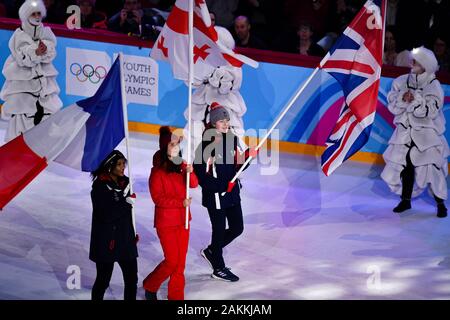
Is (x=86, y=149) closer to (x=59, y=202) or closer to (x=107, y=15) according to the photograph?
(x=59, y=202)

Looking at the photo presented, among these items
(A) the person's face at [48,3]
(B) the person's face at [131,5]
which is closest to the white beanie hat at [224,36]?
(B) the person's face at [131,5]

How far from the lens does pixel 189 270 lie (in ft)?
37.2

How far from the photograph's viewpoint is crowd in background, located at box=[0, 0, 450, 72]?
50.8ft

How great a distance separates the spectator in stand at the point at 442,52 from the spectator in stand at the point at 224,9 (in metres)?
3.70

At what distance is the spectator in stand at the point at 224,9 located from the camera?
17359mm

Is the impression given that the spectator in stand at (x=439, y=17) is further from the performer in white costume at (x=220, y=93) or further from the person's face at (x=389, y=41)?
the performer in white costume at (x=220, y=93)

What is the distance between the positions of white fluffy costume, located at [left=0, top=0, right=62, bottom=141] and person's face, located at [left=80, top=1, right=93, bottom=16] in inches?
121

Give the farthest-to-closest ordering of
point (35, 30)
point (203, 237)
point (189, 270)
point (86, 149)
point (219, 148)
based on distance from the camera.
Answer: point (35, 30)
point (203, 237)
point (189, 270)
point (219, 148)
point (86, 149)

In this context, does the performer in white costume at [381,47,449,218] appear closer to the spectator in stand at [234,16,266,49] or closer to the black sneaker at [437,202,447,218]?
the black sneaker at [437,202,447,218]

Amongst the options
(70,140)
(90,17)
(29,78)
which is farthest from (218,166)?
(90,17)

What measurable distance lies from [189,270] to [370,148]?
4914 millimetres

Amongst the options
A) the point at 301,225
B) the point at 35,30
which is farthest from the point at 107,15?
the point at 301,225

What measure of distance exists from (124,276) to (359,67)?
3.39 meters

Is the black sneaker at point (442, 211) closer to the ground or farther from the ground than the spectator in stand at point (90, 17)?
closer to the ground
